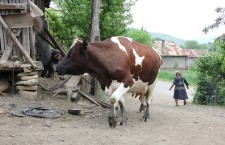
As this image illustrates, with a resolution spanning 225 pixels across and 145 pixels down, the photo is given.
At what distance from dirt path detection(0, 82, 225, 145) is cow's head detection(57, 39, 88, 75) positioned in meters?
1.22

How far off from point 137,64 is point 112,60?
0.90 m

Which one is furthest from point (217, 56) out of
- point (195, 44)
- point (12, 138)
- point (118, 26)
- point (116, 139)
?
point (195, 44)

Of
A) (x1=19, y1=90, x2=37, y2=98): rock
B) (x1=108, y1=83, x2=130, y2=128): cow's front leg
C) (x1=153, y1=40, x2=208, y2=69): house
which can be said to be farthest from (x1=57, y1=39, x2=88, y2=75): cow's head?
(x1=153, y1=40, x2=208, y2=69): house

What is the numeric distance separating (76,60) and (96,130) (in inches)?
74.7

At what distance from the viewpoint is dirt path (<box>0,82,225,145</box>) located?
25.0 feet

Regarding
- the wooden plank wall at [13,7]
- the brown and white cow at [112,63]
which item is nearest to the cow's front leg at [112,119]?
the brown and white cow at [112,63]

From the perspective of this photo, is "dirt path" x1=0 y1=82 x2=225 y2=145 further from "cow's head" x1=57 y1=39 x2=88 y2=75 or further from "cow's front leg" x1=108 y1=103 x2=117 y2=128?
"cow's head" x1=57 y1=39 x2=88 y2=75

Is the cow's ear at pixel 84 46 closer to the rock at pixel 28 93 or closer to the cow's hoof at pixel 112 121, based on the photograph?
the cow's hoof at pixel 112 121

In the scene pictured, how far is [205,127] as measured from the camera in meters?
10.4

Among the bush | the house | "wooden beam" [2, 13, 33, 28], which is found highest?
"wooden beam" [2, 13, 33, 28]

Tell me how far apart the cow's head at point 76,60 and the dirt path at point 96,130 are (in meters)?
1.22

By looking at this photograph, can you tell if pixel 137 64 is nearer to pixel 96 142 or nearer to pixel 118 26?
pixel 96 142

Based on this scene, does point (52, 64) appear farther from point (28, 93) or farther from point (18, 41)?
point (18, 41)

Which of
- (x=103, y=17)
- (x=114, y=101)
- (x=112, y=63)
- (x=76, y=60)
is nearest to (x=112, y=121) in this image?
(x=114, y=101)
